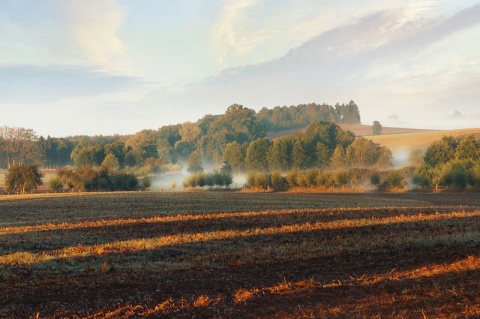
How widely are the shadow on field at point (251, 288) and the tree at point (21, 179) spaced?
92288 millimetres

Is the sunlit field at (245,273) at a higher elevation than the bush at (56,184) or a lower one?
higher

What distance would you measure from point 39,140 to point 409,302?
16967 cm

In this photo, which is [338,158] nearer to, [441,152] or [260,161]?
[260,161]

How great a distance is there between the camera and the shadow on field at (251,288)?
30.7 ft

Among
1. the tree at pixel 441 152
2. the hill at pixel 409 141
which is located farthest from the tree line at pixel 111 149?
the tree at pixel 441 152

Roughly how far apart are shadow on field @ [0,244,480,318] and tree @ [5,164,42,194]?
92.3 meters

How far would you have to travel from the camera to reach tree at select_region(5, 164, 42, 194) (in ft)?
316

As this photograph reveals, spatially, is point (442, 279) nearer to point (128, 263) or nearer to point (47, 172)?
point (128, 263)

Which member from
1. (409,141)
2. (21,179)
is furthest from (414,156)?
(21,179)

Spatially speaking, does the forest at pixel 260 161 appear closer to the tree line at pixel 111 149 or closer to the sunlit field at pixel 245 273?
the tree line at pixel 111 149

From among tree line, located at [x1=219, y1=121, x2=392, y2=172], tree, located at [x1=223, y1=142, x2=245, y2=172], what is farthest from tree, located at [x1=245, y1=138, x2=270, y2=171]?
tree, located at [x1=223, y1=142, x2=245, y2=172]

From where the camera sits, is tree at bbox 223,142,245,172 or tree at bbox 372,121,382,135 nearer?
tree at bbox 223,142,245,172

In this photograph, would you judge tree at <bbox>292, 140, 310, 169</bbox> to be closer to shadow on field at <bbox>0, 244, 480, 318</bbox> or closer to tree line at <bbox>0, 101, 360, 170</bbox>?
tree line at <bbox>0, 101, 360, 170</bbox>

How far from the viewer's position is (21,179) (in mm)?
97125
